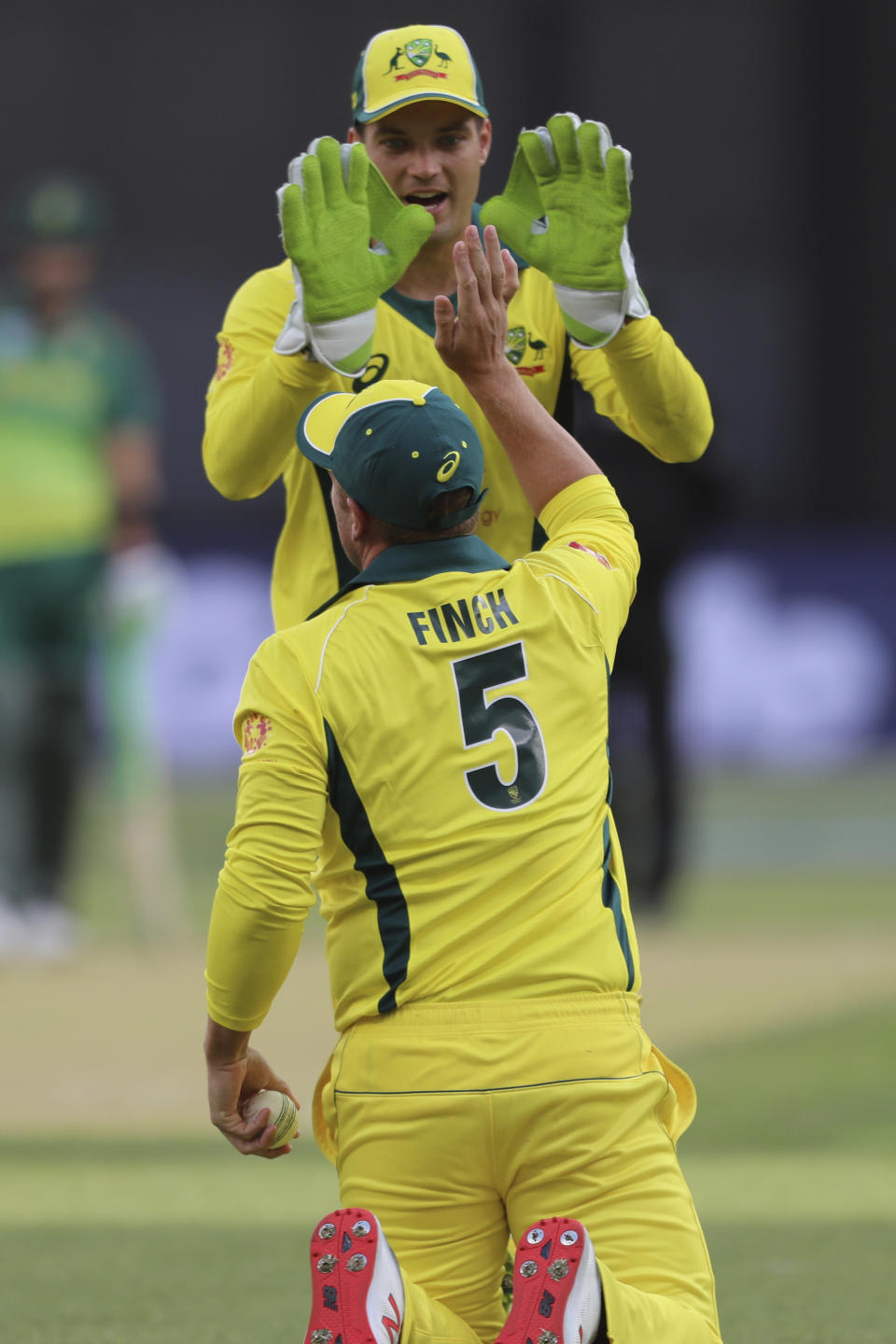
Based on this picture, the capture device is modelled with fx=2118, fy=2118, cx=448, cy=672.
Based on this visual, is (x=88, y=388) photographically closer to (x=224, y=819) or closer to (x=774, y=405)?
(x=224, y=819)

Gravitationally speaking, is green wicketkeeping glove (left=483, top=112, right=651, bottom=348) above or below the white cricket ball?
above

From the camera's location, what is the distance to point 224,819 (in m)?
13.8

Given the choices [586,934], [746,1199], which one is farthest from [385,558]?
[746,1199]

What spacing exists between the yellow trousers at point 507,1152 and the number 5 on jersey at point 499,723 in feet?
1.00

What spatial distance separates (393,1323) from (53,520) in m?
7.23

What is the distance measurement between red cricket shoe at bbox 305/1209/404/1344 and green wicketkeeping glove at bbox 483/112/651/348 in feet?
5.14

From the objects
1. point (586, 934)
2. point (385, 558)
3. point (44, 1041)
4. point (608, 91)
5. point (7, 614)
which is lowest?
point (44, 1041)

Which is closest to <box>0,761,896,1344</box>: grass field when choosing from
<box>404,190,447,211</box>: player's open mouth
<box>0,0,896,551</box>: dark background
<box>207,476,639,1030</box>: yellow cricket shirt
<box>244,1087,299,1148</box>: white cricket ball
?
<box>244,1087,299,1148</box>: white cricket ball

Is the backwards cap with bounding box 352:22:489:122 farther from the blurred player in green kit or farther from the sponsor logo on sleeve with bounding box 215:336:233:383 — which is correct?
the blurred player in green kit

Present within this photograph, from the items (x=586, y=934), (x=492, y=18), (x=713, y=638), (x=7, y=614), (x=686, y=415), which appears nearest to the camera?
(x=586, y=934)

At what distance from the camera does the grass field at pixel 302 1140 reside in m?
4.21

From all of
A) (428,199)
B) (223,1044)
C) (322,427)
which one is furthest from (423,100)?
(223,1044)

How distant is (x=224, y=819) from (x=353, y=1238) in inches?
437

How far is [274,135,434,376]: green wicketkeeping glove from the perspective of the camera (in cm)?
348
